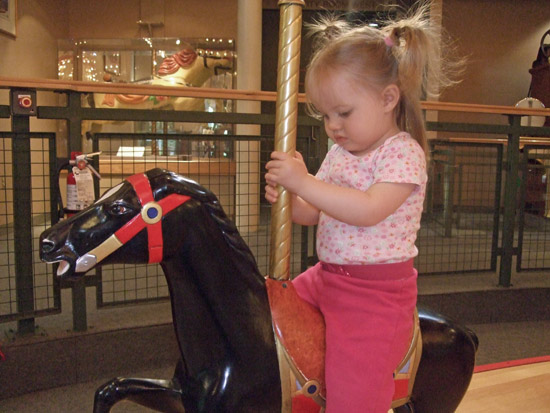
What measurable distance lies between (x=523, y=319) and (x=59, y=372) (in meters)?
2.92

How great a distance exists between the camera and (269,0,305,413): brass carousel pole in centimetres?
115

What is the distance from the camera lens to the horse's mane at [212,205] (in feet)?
3.42

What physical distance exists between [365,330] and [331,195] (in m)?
0.31

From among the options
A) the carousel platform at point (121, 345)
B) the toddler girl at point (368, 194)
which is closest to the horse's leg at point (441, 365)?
the toddler girl at point (368, 194)

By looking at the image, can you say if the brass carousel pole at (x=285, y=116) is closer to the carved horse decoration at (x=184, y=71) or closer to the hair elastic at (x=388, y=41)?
the hair elastic at (x=388, y=41)

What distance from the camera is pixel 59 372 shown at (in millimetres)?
2514

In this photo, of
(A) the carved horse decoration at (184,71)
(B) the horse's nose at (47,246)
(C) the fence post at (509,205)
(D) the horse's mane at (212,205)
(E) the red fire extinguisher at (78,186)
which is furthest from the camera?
(A) the carved horse decoration at (184,71)

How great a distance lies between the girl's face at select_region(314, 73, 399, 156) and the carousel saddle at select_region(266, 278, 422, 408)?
37 centimetres

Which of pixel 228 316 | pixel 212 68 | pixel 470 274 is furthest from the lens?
pixel 212 68

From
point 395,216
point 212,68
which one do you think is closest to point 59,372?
point 395,216

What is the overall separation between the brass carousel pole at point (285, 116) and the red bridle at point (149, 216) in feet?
0.85

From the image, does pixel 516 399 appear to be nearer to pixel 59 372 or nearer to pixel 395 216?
pixel 395 216

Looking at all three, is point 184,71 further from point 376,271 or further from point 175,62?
point 376,271

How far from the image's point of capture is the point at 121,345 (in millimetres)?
2664
